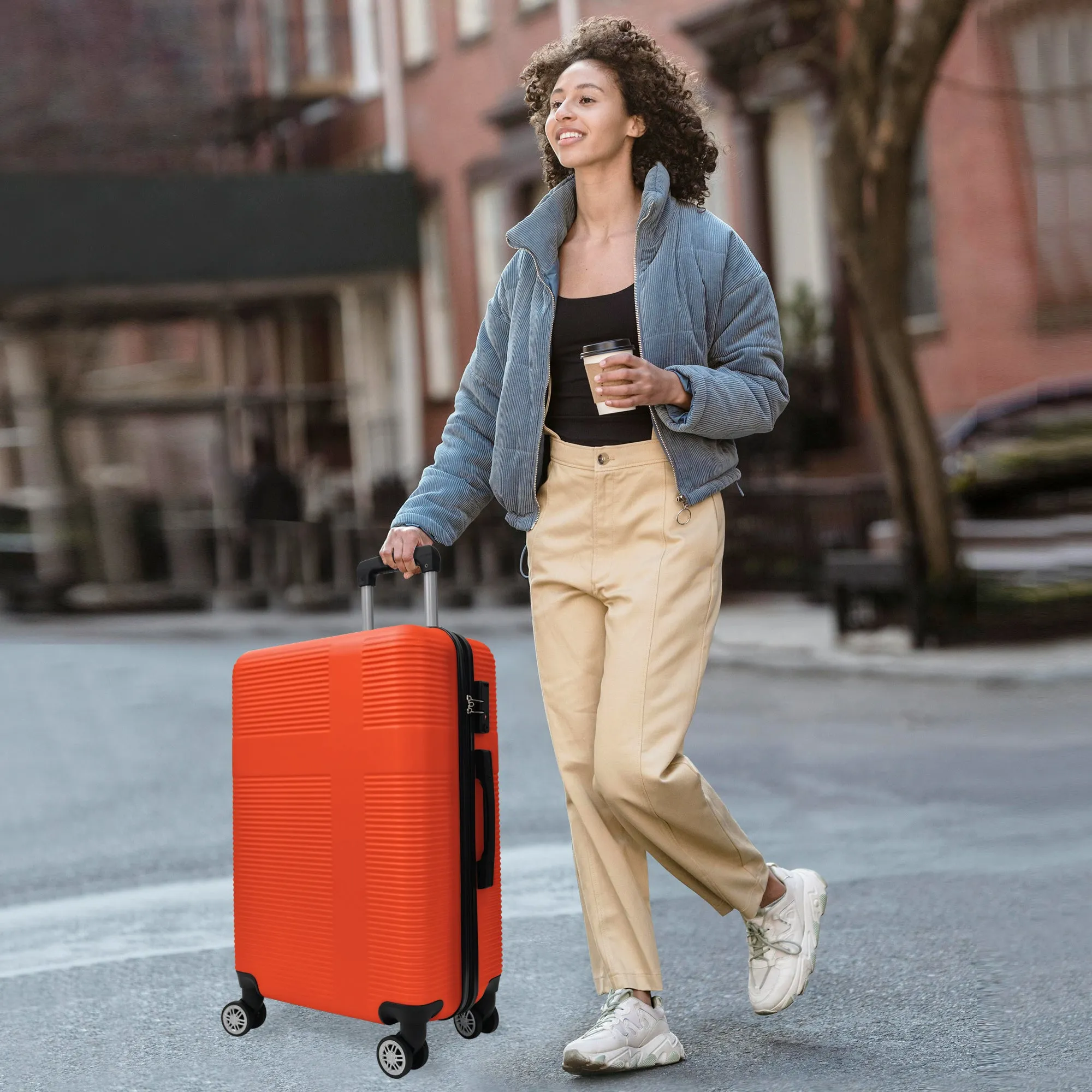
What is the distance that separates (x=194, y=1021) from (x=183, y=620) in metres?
16.2

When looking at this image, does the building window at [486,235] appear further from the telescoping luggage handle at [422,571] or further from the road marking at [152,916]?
the telescoping luggage handle at [422,571]

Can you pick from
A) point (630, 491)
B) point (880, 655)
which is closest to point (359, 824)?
point (630, 491)

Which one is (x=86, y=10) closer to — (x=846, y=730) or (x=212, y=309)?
(x=212, y=309)

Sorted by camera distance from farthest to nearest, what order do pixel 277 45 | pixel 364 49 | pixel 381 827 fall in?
1. pixel 277 45
2. pixel 364 49
3. pixel 381 827

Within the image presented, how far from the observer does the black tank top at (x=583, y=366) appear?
14.0 feet

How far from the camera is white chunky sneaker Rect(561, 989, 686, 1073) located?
4.12 metres

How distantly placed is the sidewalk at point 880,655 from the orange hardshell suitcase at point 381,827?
22.9 ft

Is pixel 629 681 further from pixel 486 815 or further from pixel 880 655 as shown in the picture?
pixel 880 655

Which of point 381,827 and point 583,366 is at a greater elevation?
point 583,366

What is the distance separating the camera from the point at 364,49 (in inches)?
1161

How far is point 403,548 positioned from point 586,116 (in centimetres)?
104

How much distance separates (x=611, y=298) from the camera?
4.29m

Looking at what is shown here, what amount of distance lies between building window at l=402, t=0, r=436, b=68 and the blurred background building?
52 mm

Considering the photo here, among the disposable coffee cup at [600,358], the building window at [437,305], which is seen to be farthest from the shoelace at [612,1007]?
the building window at [437,305]
